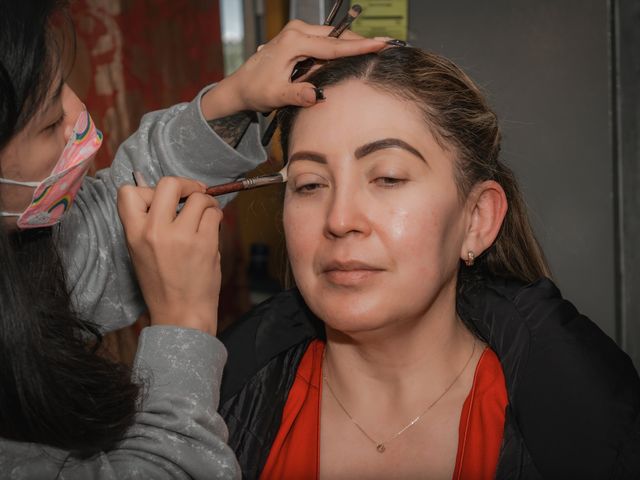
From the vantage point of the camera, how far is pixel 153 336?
1.11m

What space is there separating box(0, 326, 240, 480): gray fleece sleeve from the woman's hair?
534 millimetres

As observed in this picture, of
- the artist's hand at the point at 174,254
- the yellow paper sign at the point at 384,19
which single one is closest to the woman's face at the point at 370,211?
the artist's hand at the point at 174,254

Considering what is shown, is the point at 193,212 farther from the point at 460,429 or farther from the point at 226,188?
the point at 460,429

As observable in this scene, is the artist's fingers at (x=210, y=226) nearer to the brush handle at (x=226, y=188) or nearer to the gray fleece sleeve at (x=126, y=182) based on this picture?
the brush handle at (x=226, y=188)

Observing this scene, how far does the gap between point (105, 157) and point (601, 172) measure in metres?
1.52

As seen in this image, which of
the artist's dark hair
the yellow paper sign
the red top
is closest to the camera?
the artist's dark hair

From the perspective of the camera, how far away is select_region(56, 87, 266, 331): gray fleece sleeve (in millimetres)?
1375

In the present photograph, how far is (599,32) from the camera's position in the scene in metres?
2.09

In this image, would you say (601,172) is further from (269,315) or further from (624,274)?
(269,315)

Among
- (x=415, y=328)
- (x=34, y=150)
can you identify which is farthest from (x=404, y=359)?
(x=34, y=150)

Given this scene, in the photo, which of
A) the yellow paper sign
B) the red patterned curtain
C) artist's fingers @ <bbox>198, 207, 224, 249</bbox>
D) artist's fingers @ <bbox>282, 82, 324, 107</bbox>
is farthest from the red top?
the red patterned curtain

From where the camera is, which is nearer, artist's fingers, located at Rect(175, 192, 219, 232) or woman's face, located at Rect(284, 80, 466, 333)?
artist's fingers, located at Rect(175, 192, 219, 232)

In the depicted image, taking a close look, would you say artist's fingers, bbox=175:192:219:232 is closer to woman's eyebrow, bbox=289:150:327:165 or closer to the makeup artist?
the makeup artist

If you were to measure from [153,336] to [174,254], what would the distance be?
0.13 meters
